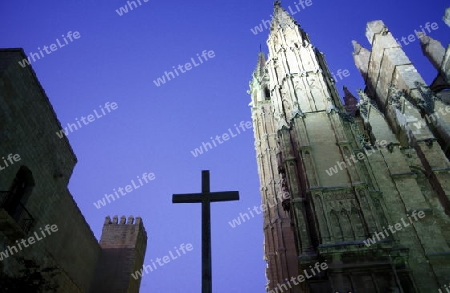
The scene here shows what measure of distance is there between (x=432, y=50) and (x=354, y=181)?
20093 millimetres

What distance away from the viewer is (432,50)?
26.7 m

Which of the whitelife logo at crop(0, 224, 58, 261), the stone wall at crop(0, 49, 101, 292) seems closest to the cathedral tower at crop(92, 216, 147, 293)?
the stone wall at crop(0, 49, 101, 292)

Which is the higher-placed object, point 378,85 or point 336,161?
point 378,85

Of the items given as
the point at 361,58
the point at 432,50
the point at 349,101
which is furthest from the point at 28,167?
the point at 361,58

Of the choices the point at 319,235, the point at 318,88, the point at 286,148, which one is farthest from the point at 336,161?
the point at 318,88

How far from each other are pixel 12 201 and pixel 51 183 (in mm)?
2294

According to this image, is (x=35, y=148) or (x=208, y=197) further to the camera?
(x=35, y=148)

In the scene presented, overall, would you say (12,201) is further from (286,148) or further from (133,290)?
(133,290)

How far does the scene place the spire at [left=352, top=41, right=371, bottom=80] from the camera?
3112 cm

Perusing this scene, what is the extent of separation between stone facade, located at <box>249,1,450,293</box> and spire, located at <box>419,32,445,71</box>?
8.19ft

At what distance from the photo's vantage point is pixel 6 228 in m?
9.01

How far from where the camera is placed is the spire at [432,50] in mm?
25922

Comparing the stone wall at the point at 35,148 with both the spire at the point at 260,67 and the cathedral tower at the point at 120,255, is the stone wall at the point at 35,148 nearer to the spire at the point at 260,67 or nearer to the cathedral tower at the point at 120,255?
the cathedral tower at the point at 120,255

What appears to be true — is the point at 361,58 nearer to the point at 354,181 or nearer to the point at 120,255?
the point at 354,181
